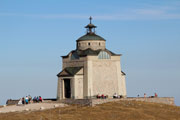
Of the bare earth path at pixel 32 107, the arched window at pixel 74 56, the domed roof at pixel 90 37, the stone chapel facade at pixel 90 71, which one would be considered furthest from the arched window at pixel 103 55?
the bare earth path at pixel 32 107

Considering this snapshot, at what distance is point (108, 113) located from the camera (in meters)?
60.9

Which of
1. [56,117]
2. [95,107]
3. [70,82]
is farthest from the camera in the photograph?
[70,82]

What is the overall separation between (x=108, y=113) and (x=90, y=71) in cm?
1640

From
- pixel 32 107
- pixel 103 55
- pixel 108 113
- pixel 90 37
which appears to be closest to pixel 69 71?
pixel 103 55

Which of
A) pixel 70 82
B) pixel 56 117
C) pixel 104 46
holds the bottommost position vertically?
pixel 56 117

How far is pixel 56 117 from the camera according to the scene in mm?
56812

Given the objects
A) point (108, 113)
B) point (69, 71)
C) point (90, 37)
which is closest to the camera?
point (108, 113)

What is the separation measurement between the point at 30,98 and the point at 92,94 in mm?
10200

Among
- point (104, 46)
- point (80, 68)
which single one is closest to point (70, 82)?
point (80, 68)

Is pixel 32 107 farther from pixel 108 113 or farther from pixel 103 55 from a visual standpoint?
pixel 103 55

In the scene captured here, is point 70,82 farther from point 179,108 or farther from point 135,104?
point 179,108

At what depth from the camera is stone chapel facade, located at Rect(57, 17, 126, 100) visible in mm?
76125

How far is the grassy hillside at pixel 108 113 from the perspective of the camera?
5747 cm

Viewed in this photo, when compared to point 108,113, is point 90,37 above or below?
above
